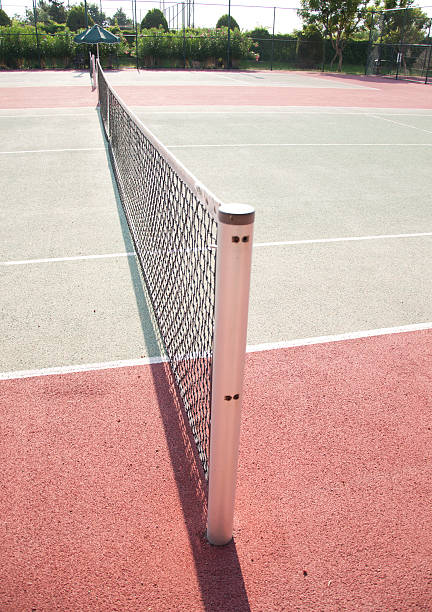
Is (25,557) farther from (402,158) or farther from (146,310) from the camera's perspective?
(402,158)

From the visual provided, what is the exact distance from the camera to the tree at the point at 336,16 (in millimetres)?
39844

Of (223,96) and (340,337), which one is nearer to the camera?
(340,337)

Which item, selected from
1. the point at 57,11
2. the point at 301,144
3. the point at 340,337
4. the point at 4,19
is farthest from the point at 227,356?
the point at 57,11

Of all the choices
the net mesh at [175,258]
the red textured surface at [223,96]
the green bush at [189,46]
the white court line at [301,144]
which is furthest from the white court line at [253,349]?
the green bush at [189,46]

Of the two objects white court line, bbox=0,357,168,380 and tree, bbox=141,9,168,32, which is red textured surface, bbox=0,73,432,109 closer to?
white court line, bbox=0,357,168,380

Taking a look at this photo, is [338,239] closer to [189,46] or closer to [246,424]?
[246,424]

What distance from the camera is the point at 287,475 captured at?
10.2 feet

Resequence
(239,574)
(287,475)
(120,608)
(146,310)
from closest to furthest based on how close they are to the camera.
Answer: (120,608), (239,574), (287,475), (146,310)

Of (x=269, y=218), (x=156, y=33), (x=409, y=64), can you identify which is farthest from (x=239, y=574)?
(x=156, y=33)

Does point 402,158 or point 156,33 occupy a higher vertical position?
point 156,33

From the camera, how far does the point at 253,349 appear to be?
173 inches

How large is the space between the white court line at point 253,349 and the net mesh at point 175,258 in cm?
33

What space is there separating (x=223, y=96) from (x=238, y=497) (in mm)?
22298

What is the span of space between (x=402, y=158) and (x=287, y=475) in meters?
10.5
